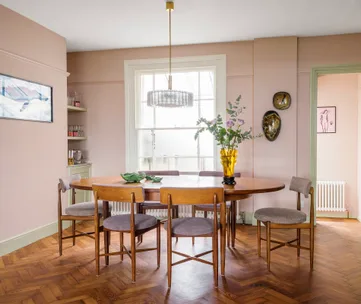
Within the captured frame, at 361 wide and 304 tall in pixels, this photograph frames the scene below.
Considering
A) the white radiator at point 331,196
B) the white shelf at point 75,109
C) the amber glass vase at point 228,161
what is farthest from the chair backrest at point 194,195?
the white radiator at point 331,196

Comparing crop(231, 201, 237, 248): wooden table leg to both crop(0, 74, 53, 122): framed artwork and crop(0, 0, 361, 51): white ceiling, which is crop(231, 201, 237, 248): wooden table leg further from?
crop(0, 74, 53, 122): framed artwork

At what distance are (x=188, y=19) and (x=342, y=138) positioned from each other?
11.5 feet

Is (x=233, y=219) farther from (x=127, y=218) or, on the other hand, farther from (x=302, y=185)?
(x=127, y=218)

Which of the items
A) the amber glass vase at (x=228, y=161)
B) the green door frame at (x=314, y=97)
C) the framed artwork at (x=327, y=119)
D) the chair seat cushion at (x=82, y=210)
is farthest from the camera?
the framed artwork at (x=327, y=119)

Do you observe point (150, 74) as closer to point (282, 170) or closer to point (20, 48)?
point (20, 48)

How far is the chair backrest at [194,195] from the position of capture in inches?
105

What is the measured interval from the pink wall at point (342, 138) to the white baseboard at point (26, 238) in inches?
178

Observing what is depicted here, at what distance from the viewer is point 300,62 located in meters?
4.84

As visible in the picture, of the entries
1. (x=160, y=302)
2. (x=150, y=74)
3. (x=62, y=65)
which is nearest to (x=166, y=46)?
(x=150, y=74)

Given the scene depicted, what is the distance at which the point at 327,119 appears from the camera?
19.2ft

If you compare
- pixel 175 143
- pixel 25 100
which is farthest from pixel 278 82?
pixel 25 100

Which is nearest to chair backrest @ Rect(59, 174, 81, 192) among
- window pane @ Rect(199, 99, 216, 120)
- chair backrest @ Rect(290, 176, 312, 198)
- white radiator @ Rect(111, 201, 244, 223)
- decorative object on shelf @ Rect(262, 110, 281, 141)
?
white radiator @ Rect(111, 201, 244, 223)

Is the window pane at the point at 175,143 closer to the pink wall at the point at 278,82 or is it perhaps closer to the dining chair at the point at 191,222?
the pink wall at the point at 278,82

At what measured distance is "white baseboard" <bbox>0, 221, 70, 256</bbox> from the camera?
12.0 feet
